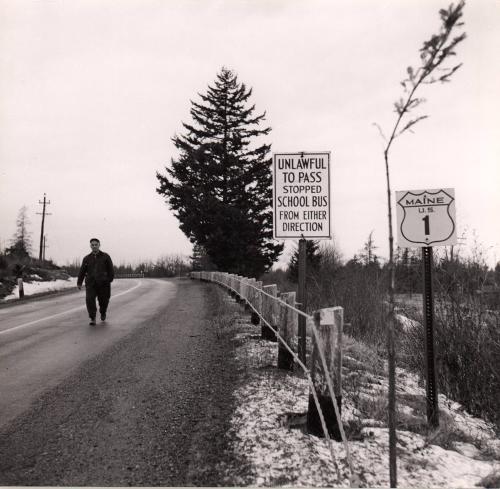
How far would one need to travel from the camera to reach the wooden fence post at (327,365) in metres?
3.40

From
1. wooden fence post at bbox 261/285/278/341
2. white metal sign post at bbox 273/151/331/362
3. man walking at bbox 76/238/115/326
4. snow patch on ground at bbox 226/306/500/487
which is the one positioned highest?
white metal sign post at bbox 273/151/331/362

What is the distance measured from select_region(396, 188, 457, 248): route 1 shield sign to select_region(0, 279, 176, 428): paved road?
399cm

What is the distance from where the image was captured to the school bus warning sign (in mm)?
5320

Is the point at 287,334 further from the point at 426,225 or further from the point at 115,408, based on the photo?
the point at 426,225

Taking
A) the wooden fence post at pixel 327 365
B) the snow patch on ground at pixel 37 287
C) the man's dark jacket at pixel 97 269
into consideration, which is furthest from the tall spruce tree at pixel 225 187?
the wooden fence post at pixel 327 365

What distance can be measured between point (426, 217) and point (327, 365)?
1.60 metres

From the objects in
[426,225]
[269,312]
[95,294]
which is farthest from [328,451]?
[95,294]

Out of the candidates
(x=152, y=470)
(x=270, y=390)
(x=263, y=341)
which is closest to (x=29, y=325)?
(x=263, y=341)

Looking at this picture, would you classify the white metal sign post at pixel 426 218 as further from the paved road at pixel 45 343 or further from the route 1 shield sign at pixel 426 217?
the paved road at pixel 45 343

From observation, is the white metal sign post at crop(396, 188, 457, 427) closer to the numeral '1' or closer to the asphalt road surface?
the numeral '1'

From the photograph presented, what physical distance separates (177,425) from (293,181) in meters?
2.93

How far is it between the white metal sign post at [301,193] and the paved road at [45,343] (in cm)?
322

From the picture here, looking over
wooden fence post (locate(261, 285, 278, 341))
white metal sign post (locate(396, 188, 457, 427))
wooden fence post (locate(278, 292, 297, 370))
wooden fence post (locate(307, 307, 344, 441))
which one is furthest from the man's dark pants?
white metal sign post (locate(396, 188, 457, 427))

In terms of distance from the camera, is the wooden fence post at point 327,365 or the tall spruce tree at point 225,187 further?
the tall spruce tree at point 225,187
